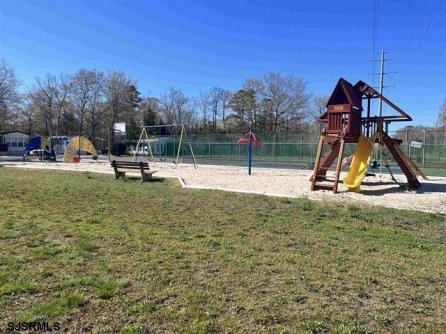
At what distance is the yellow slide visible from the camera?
40.2 ft

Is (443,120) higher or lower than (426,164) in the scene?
higher

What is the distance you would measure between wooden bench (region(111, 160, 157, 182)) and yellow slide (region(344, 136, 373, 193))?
7.70 m

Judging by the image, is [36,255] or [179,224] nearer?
[36,255]

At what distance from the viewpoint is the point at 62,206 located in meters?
8.62

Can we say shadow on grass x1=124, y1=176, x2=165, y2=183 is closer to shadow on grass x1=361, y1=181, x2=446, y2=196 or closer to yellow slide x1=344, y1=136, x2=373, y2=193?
yellow slide x1=344, y1=136, x2=373, y2=193

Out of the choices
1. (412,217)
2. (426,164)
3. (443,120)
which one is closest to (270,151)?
(426,164)

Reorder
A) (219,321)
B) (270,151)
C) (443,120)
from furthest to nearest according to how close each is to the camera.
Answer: (443,120)
(270,151)
(219,321)

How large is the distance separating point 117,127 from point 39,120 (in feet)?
71.1

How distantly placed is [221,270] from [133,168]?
12950 millimetres

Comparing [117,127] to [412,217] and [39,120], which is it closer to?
[39,120]

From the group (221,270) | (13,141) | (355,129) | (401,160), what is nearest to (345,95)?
(355,129)

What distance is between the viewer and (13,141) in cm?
5881

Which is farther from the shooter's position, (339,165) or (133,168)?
(133,168)

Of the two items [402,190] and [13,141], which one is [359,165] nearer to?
[402,190]
